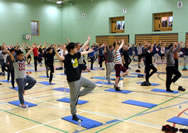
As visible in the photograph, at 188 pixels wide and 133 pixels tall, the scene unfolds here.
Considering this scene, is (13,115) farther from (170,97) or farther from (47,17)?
(47,17)

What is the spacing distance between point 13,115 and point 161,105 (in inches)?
164

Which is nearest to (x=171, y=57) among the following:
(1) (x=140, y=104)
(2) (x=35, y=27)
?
(1) (x=140, y=104)

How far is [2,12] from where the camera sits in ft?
77.1

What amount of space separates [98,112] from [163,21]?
17.8m

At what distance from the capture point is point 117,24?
80.4ft

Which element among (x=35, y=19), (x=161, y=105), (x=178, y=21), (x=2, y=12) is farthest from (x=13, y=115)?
(x=35, y=19)

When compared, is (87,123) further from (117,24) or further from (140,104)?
(117,24)

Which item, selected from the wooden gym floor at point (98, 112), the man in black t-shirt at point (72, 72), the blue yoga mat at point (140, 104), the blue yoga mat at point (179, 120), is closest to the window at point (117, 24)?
the wooden gym floor at point (98, 112)

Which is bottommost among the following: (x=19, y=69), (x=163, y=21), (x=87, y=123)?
(x=87, y=123)

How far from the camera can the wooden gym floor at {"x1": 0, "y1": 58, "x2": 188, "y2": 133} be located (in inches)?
183

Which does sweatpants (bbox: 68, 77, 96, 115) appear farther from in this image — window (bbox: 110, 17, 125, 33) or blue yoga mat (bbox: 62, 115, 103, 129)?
window (bbox: 110, 17, 125, 33)

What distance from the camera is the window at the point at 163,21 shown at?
20848 millimetres

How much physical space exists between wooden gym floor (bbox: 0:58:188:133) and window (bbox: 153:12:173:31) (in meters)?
14.4

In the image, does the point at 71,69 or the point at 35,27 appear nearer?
the point at 71,69
